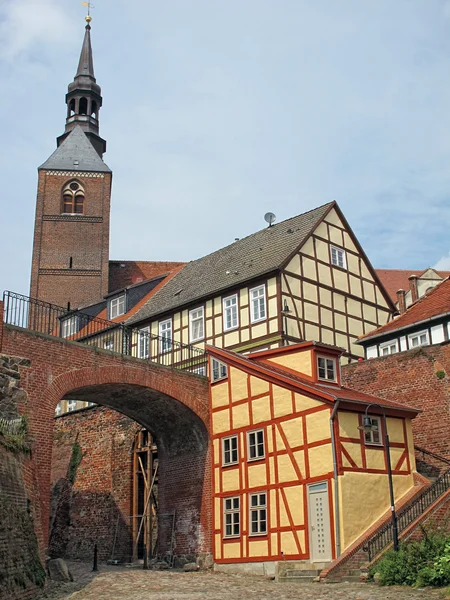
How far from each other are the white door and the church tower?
32638 mm

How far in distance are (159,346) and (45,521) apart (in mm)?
15509

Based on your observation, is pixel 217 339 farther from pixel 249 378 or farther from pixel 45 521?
pixel 45 521

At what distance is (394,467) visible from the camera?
21359 mm

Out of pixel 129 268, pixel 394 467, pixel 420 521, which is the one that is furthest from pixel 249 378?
pixel 129 268

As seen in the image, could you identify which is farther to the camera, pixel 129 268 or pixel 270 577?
pixel 129 268

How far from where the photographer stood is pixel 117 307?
135 ft

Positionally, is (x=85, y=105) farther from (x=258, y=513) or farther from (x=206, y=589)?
(x=206, y=589)

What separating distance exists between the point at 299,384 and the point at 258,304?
9444 mm

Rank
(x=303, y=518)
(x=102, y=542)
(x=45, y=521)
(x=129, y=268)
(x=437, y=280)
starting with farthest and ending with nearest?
1. (x=129, y=268)
2. (x=437, y=280)
3. (x=102, y=542)
4. (x=303, y=518)
5. (x=45, y=521)

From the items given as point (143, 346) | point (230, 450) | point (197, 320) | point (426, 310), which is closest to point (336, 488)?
point (230, 450)

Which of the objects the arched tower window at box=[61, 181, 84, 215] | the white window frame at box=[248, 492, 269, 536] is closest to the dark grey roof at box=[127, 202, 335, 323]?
the white window frame at box=[248, 492, 269, 536]

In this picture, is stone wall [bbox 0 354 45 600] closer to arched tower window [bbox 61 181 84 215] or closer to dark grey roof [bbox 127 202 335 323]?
dark grey roof [bbox 127 202 335 323]

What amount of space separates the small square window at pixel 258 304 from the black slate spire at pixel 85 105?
33.1 meters

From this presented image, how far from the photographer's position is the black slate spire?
2349 inches
